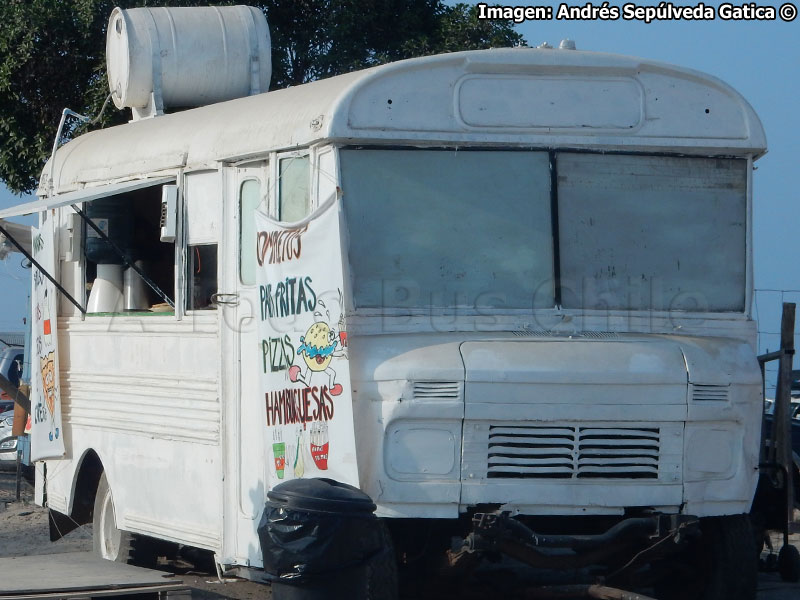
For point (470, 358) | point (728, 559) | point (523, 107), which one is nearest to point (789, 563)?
point (728, 559)

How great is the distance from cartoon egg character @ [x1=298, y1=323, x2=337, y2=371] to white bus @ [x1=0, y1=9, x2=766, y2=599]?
2 centimetres

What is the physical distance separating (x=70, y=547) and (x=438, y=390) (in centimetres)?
603

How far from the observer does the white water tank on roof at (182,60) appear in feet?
31.5

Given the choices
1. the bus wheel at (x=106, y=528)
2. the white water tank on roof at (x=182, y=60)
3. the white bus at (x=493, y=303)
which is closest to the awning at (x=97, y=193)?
the white bus at (x=493, y=303)

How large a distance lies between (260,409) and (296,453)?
1.43 feet

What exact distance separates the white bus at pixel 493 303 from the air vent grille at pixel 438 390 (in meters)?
0.01

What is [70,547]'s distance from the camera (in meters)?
11.0

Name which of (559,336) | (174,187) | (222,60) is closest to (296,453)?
(559,336)

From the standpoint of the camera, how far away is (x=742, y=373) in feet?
20.9

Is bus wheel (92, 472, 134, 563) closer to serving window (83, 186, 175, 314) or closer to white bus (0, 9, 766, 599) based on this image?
serving window (83, 186, 175, 314)

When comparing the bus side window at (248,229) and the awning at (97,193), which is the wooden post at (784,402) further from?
the awning at (97,193)

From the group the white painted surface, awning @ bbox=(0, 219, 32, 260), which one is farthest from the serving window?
awning @ bbox=(0, 219, 32, 260)

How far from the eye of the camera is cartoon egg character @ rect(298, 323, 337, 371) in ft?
20.2

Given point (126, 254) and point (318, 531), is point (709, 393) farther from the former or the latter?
point (126, 254)
